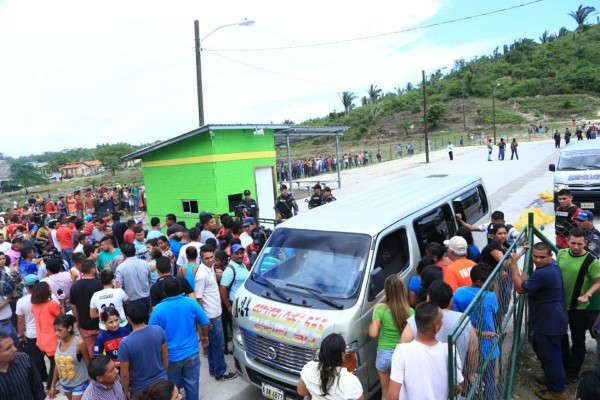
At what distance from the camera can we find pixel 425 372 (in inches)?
114

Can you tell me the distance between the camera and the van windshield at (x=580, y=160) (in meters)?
11.5

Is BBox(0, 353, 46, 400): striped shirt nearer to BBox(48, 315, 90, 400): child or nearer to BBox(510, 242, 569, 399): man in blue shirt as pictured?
BBox(48, 315, 90, 400): child

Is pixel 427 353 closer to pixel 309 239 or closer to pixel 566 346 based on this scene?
pixel 309 239

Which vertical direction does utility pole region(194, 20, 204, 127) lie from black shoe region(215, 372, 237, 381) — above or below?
above

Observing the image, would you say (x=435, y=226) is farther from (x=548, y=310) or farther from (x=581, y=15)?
(x=581, y=15)

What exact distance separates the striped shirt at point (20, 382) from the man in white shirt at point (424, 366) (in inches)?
116

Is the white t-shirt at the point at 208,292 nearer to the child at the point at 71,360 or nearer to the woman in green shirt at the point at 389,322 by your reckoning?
the child at the point at 71,360

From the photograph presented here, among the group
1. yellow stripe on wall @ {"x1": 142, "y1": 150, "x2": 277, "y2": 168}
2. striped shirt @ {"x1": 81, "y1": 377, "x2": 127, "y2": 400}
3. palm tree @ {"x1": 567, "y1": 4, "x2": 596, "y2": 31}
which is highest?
palm tree @ {"x1": 567, "y1": 4, "x2": 596, "y2": 31}

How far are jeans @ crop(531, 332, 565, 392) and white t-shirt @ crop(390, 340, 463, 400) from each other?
2045mm

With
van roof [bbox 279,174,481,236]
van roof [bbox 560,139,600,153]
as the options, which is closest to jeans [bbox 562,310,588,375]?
van roof [bbox 279,174,481,236]

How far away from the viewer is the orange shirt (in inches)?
170

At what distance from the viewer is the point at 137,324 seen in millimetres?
3709

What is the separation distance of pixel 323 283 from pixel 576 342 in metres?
2.96

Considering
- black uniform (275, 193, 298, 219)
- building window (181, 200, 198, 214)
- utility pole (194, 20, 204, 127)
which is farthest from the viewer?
utility pole (194, 20, 204, 127)
